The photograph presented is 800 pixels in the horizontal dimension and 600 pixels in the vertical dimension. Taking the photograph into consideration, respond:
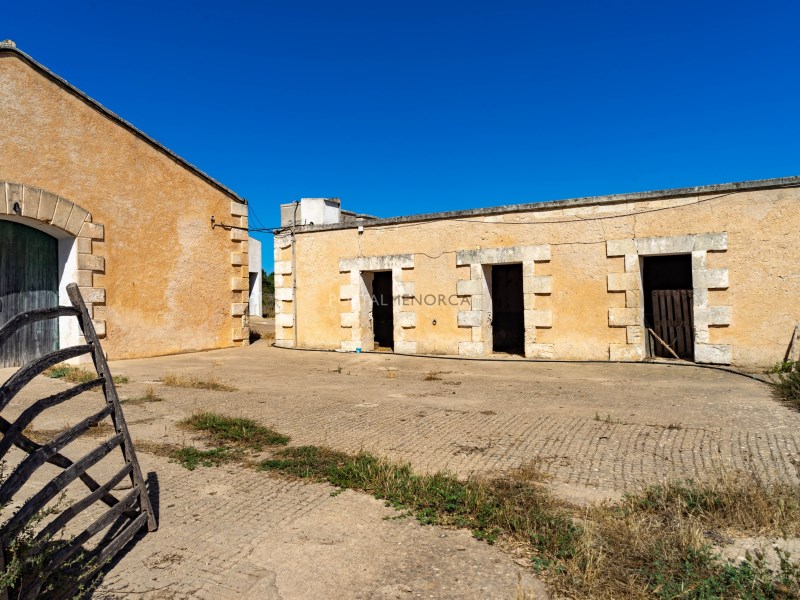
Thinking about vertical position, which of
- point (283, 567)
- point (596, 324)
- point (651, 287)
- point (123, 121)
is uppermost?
point (123, 121)

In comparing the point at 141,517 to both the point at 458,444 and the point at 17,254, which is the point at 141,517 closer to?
the point at 458,444

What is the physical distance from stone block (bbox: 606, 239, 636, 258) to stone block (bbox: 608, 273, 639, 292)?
39cm

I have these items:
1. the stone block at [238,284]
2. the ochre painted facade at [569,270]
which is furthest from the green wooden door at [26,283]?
the ochre painted facade at [569,270]

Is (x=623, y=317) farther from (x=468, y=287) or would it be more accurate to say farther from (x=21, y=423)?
(x=21, y=423)

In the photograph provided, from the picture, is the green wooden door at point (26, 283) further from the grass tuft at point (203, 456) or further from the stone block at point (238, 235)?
the grass tuft at point (203, 456)

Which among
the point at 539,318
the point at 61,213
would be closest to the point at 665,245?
the point at 539,318

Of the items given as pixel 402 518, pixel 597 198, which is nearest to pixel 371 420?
pixel 402 518

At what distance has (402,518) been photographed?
126 inches

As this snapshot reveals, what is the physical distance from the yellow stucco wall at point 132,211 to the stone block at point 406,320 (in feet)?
13.0

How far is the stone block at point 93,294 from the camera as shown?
397 inches

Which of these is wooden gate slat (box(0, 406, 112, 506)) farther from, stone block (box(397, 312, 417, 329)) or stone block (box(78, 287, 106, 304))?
stone block (box(397, 312, 417, 329))

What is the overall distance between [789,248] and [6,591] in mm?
10490

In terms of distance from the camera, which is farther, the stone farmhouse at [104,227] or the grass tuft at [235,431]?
the stone farmhouse at [104,227]

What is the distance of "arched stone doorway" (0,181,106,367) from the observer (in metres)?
9.52
